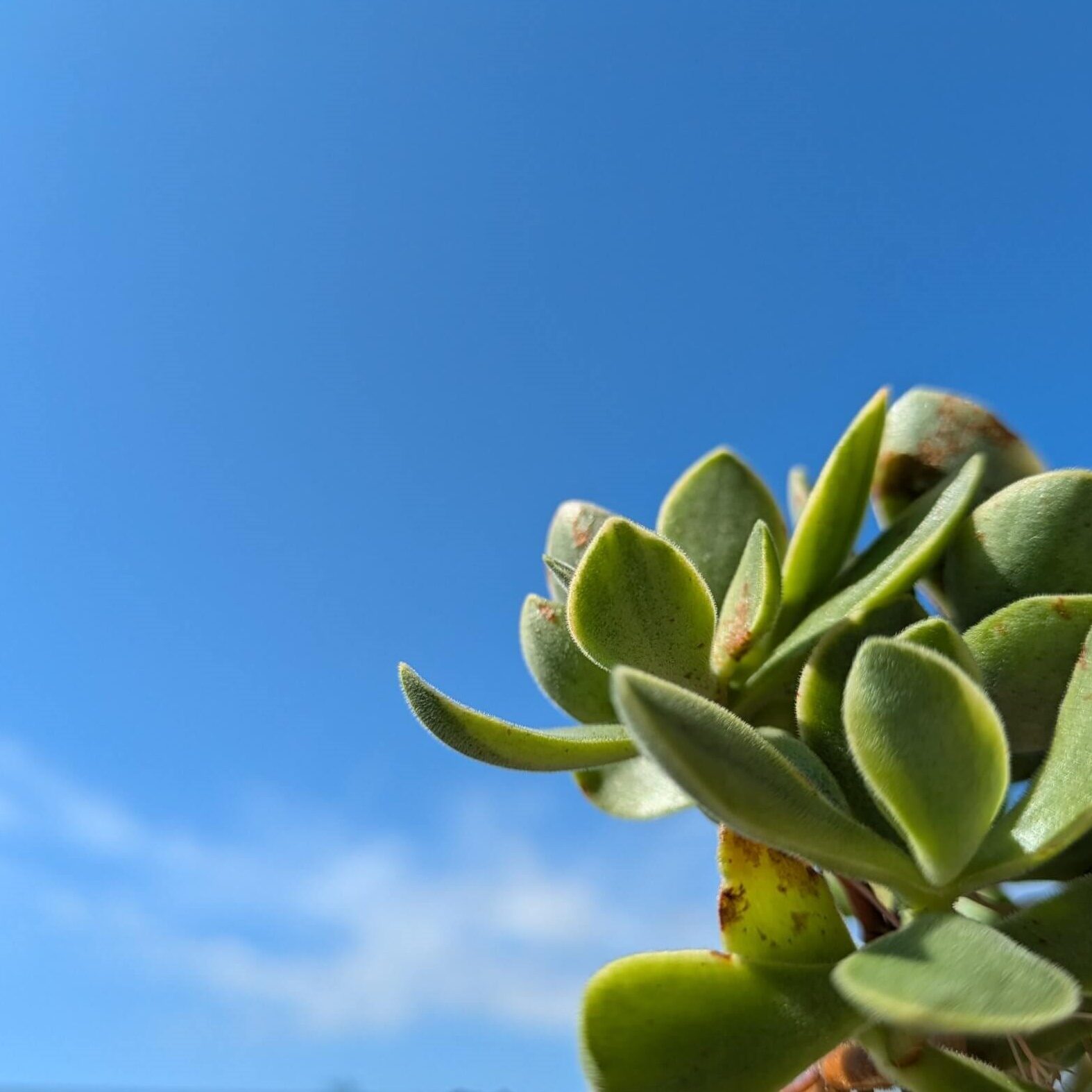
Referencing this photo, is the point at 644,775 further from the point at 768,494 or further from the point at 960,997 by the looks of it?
the point at 960,997

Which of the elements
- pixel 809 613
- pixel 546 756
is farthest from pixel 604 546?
pixel 809 613

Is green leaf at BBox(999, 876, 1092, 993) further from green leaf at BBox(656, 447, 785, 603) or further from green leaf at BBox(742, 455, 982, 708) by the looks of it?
green leaf at BBox(656, 447, 785, 603)

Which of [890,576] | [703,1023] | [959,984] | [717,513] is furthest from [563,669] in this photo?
[959,984]

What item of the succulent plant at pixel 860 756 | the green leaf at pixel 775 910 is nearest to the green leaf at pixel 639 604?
the succulent plant at pixel 860 756

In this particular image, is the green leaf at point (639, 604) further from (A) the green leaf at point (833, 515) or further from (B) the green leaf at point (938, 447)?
(B) the green leaf at point (938, 447)

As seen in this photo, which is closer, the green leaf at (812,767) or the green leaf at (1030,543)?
the green leaf at (812,767)

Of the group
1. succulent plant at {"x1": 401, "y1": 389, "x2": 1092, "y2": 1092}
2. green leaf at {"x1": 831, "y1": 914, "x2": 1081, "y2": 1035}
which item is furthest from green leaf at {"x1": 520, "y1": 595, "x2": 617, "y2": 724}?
green leaf at {"x1": 831, "y1": 914, "x2": 1081, "y2": 1035}

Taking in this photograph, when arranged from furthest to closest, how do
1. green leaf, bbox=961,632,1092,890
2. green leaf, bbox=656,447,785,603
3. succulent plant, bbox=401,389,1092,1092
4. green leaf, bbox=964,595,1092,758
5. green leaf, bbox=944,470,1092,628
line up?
green leaf, bbox=656,447,785,603
green leaf, bbox=944,470,1092,628
green leaf, bbox=964,595,1092,758
green leaf, bbox=961,632,1092,890
succulent plant, bbox=401,389,1092,1092
